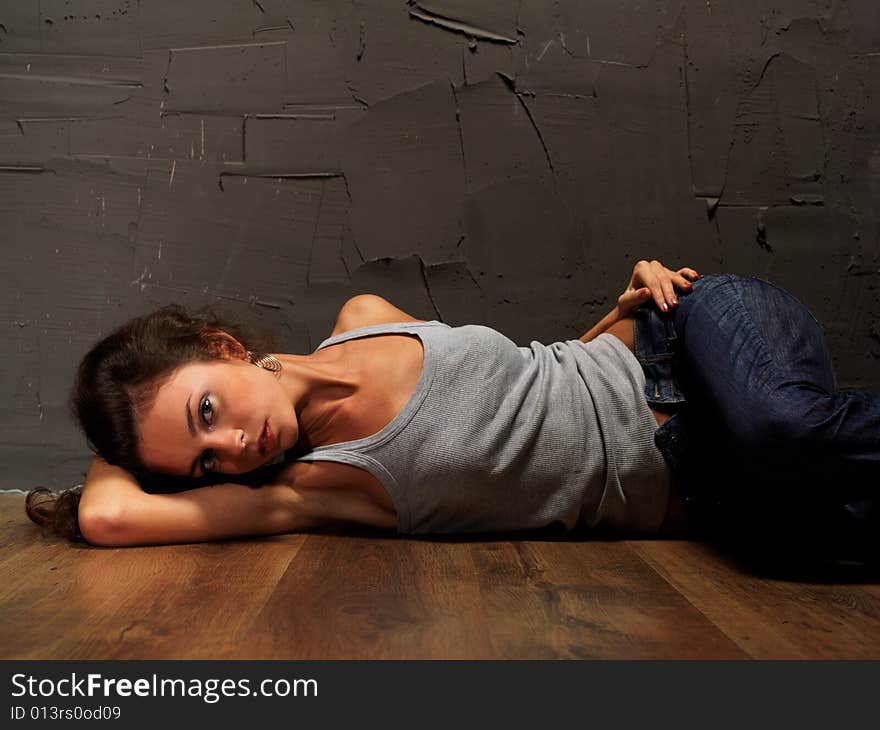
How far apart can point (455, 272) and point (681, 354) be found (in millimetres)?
637

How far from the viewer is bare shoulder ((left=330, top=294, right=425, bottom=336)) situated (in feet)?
5.84

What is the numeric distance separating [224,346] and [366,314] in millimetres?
340

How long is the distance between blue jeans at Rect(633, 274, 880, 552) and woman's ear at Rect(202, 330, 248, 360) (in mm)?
766

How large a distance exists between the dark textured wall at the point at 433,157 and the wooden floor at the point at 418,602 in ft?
2.32

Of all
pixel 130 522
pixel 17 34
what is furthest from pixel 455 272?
pixel 17 34

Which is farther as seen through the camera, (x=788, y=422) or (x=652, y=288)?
(x=652, y=288)

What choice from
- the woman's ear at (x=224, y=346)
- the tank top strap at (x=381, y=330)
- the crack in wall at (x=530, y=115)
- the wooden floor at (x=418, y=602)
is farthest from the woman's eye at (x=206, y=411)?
the crack in wall at (x=530, y=115)

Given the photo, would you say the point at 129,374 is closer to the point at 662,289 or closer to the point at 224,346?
the point at 224,346

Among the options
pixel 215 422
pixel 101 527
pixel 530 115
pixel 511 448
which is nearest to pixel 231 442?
pixel 215 422

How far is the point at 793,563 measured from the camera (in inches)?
56.1

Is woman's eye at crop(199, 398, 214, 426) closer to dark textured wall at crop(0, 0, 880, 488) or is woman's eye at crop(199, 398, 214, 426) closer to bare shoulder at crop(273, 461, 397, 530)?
bare shoulder at crop(273, 461, 397, 530)

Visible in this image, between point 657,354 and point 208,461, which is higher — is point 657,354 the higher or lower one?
the higher one

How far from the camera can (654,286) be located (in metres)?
1.70

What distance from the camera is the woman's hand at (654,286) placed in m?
1.67
